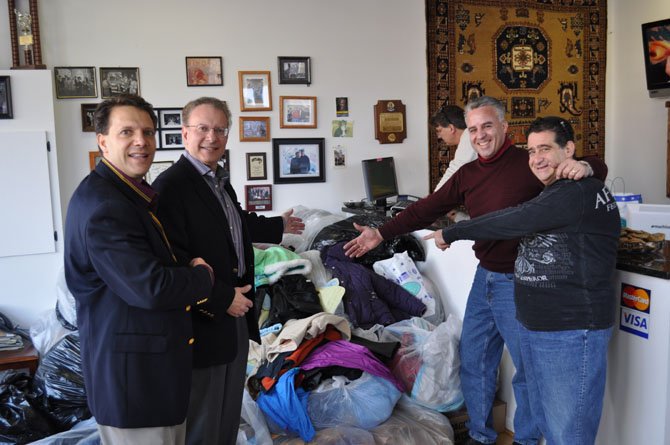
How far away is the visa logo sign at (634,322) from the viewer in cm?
204

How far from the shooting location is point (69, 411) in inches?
112

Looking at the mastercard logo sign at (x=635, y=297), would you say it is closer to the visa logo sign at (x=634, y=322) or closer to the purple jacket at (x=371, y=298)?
the visa logo sign at (x=634, y=322)

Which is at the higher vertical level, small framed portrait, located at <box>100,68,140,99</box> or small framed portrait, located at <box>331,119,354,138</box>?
small framed portrait, located at <box>100,68,140,99</box>

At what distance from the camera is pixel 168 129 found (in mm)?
4266

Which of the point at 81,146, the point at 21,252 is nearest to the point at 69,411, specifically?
the point at 21,252

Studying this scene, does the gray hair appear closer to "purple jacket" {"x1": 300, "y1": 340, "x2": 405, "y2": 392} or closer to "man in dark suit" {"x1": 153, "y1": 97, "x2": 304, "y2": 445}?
"man in dark suit" {"x1": 153, "y1": 97, "x2": 304, "y2": 445}

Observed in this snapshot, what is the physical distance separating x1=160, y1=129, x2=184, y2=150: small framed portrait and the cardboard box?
2.66 m

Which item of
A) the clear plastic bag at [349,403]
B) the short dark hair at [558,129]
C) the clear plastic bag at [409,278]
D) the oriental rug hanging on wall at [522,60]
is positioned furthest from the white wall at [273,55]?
the short dark hair at [558,129]

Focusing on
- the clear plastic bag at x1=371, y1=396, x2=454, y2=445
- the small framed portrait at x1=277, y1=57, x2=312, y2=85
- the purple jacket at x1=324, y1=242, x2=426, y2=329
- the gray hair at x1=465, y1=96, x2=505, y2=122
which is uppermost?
the small framed portrait at x1=277, y1=57, x2=312, y2=85

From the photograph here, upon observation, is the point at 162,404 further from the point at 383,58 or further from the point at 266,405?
the point at 383,58

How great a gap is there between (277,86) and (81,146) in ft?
4.72

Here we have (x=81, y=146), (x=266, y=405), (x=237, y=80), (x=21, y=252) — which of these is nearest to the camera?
(x=266, y=405)

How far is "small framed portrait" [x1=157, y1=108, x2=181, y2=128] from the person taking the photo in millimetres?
4238

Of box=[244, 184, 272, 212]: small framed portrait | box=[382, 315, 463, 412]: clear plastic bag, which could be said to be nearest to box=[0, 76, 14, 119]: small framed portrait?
box=[244, 184, 272, 212]: small framed portrait
